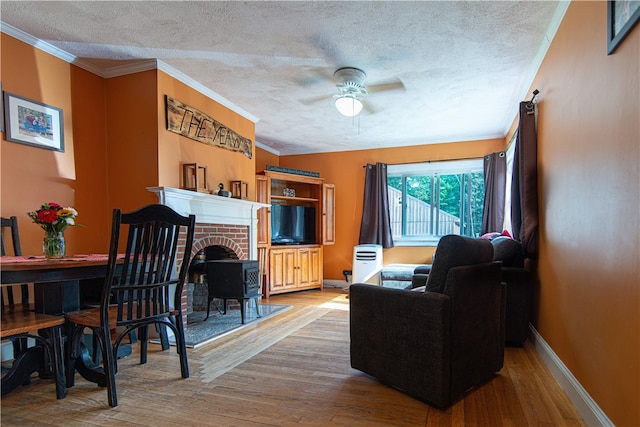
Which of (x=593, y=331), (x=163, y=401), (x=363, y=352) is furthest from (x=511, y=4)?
(x=163, y=401)

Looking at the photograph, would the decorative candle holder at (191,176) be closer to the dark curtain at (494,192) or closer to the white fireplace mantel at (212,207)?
the white fireplace mantel at (212,207)

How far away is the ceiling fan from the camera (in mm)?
3137

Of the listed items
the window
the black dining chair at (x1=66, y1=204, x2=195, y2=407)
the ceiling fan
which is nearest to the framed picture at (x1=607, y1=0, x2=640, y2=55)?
the ceiling fan

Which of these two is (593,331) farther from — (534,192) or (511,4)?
(511,4)

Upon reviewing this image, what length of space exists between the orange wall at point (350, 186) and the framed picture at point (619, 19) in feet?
13.8

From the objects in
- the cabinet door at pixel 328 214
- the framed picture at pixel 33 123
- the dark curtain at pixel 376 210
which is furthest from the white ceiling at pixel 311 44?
the cabinet door at pixel 328 214

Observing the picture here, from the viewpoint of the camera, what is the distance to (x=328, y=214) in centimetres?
596

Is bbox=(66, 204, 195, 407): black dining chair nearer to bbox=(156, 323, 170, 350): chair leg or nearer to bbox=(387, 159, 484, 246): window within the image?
bbox=(156, 323, 170, 350): chair leg

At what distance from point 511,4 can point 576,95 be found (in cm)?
74

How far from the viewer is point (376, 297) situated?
2.16m

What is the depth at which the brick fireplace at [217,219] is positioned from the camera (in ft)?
10.6

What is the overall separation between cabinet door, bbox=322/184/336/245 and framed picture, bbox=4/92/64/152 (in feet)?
12.3

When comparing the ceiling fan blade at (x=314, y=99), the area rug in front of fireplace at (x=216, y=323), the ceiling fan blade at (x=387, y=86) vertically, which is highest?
the ceiling fan blade at (x=387, y=86)

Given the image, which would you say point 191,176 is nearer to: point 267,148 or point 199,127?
point 199,127
